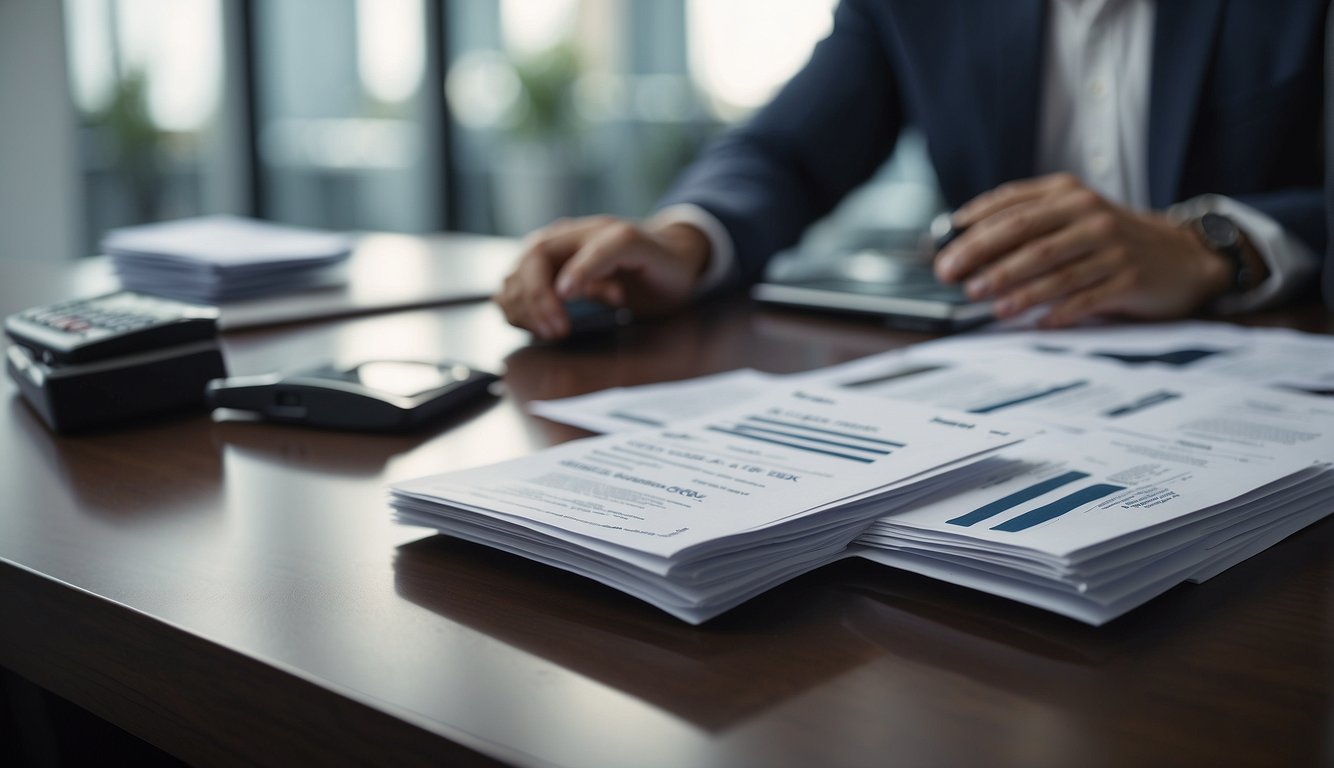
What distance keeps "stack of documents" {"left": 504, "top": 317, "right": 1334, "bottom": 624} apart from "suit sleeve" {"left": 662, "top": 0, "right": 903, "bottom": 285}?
0.59 metres

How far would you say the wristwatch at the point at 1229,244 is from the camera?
1138 mm

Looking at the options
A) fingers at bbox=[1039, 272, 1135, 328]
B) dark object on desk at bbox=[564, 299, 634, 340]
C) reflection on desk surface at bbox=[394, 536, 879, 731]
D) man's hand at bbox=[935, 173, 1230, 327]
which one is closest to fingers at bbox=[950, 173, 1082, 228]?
man's hand at bbox=[935, 173, 1230, 327]

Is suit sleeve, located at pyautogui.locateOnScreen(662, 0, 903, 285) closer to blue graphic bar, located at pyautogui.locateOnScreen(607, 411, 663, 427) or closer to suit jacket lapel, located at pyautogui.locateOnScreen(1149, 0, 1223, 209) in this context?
suit jacket lapel, located at pyautogui.locateOnScreen(1149, 0, 1223, 209)

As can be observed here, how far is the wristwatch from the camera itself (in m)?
1.14

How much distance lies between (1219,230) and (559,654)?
99cm

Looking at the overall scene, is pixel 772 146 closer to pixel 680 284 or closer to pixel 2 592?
pixel 680 284

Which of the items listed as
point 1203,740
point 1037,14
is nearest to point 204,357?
point 1203,740

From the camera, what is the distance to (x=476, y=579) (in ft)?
1.55

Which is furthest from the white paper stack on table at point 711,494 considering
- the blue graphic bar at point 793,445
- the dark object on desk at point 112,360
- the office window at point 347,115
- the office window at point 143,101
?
the office window at point 347,115

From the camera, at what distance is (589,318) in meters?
1.04

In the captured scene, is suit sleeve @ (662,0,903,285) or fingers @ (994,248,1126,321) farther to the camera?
suit sleeve @ (662,0,903,285)

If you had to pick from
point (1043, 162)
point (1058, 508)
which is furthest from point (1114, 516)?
point (1043, 162)

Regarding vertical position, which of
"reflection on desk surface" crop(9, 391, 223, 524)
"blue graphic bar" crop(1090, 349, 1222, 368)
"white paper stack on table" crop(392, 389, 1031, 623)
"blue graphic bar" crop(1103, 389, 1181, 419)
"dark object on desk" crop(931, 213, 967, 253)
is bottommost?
"reflection on desk surface" crop(9, 391, 223, 524)

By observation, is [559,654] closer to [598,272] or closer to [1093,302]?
[598,272]
